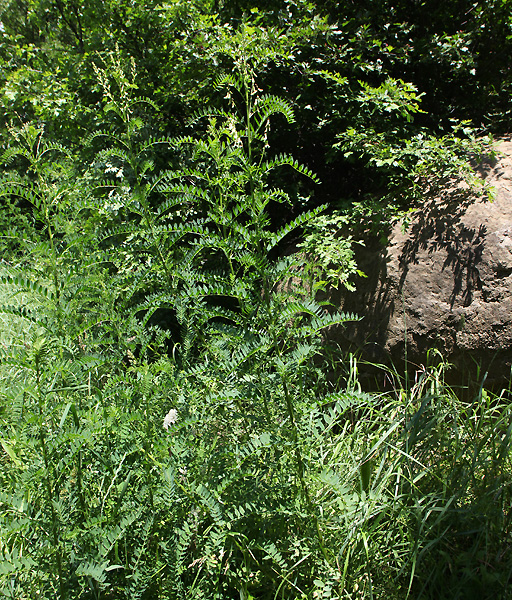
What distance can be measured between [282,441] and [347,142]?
2605 mm

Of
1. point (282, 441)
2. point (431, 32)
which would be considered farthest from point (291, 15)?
point (282, 441)

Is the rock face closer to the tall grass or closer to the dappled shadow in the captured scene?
the dappled shadow

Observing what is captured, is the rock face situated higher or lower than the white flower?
higher

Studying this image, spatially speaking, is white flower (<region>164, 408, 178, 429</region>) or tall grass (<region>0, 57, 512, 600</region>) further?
white flower (<region>164, 408, 178, 429</region>)

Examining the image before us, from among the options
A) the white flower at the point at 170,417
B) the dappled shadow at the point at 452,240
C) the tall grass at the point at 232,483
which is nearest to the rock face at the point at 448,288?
the dappled shadow at the point at 452,240

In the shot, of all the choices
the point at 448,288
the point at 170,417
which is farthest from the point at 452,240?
the point at 170,417

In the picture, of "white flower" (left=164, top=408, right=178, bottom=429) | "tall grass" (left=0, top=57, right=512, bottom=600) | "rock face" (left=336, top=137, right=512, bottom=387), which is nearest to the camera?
"tall grass" (left=0, top=57, right=512, bottom=600)

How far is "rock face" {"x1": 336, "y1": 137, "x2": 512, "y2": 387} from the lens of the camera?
3.06m

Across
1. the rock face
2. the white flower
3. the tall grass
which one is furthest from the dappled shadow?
the white flower

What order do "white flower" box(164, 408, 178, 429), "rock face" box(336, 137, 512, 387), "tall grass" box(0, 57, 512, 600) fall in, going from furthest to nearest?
"rock face" box(336, 137, 512, 387) < "white flower" box(164, 408, 178, 429) < "tall grass" box(0, 57, 512, 600)

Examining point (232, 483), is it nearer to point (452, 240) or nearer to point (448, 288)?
point (448, 288)

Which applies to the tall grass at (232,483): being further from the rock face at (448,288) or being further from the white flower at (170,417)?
the rock face at (448,288)

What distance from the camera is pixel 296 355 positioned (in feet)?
6.32

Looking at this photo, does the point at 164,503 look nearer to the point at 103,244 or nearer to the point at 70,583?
the point at 70,583
